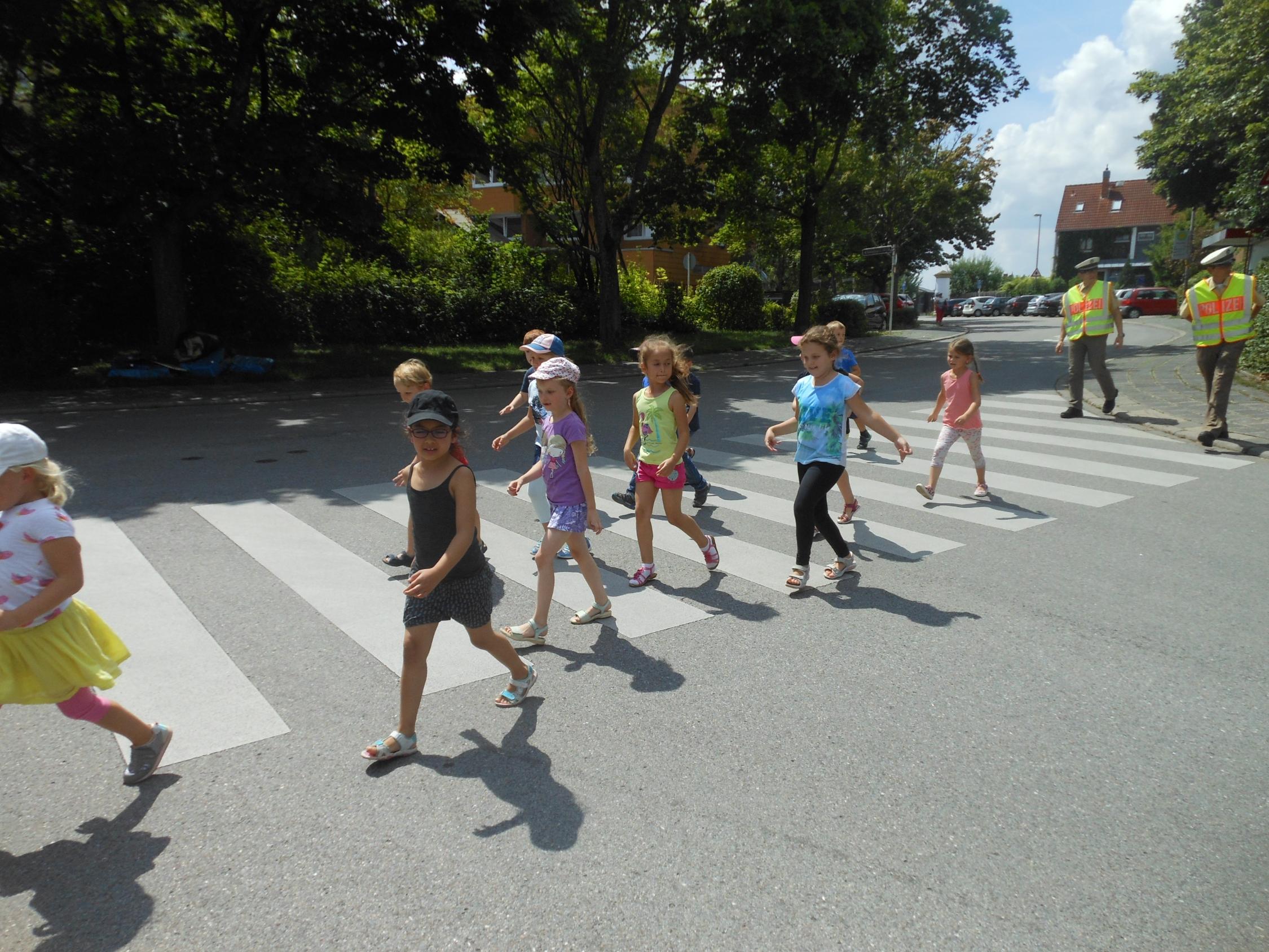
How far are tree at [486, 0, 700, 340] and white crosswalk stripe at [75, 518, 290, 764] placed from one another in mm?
14339

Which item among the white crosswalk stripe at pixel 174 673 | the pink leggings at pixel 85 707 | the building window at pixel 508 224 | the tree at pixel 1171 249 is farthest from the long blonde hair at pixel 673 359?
the tree at pixel 1171 249

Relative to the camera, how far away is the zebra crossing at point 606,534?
4.11 meters

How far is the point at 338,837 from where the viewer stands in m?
2.89

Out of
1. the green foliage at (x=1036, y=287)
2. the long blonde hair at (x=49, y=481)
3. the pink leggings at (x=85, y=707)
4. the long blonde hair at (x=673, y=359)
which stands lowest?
the pink leggings at (x=85, y=707)

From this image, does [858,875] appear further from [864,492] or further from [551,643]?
[864,492]

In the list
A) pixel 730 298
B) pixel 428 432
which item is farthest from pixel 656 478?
pixel 730 298

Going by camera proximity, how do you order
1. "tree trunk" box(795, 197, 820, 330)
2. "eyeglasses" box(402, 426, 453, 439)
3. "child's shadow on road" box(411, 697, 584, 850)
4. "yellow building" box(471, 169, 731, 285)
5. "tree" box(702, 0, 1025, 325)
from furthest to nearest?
"yellow building" box(471, 169, 731, 285) → "tree trunk" box(795, 197, 820, 330) → "tree" box(702, 0, 1025, 325) → "eyeglasses" box(402, 426, 453, 439) → "child's shadow on road" box(411, 697, 584, 850)

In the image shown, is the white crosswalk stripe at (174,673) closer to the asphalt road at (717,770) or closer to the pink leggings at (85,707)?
the asphalt road at (717,770)

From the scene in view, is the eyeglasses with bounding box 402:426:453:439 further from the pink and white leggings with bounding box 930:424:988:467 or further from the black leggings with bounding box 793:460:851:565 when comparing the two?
the pink and white leggings with bounding box 930:424:988:467

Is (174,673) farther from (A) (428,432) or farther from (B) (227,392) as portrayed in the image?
(B) (227,392)

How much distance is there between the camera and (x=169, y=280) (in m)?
16.9

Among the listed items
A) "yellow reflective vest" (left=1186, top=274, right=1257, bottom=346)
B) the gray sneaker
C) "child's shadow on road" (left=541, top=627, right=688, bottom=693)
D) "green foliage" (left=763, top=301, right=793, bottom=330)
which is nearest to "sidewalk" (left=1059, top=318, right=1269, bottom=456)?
"yellow reflective vest" (left=1186, top=274, right=1257, bottom=346)

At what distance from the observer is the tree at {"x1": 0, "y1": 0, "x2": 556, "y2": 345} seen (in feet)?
49.3

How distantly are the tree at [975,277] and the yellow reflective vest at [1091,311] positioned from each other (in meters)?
93.7
